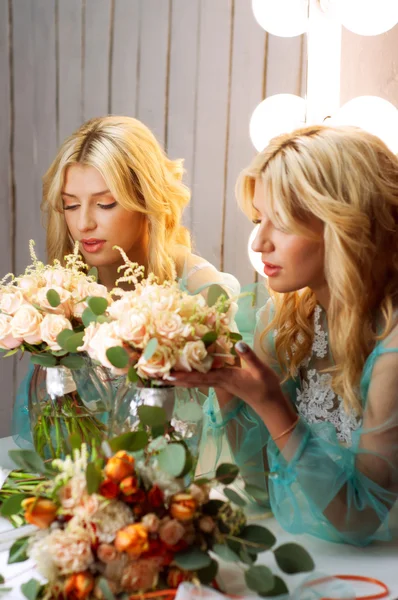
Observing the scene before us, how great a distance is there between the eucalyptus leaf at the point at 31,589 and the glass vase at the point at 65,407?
0.36m

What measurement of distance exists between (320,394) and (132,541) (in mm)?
600

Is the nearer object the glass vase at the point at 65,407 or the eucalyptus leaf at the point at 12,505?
the eucalyptus leaf at the point at 12,505

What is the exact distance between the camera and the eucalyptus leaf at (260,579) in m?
0.82

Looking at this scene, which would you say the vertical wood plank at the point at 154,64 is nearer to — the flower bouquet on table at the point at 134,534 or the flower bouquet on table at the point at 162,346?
the flower bouquet on table at the point at 162,346

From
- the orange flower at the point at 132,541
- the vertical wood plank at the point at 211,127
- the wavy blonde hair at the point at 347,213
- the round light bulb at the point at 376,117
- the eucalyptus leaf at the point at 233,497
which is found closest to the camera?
the orange flower at the point at 132,541

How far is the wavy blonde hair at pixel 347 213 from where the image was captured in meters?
1.12

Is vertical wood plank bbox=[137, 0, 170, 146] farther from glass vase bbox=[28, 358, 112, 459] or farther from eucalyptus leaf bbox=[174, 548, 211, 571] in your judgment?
eucalyptus leaf bbox=[174, 548, 211, 571]

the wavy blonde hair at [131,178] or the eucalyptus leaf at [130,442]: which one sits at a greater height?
the wavy blonde hair at [131,178]

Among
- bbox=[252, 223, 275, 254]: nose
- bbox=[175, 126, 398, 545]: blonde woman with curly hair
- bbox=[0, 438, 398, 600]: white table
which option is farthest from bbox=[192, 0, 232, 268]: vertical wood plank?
bbox=[0, 438, 398, 600]: white table

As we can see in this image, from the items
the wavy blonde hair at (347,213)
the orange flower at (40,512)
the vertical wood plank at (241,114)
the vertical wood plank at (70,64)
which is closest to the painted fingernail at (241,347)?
the wavy blonde hair at (347,213)

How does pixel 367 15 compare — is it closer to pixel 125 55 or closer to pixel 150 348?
pixel 125 55

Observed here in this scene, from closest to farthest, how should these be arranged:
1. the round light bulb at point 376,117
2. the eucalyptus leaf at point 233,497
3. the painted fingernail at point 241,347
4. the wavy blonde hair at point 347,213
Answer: the eucalyptus leaf at point 233,497, the painted fingernail at point 241,347, the wavy blonde hair at point 347,213, the round light bulb at point 376,117

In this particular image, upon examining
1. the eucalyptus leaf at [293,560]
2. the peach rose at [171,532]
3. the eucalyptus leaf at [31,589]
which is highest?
the peach rose at [171,532]

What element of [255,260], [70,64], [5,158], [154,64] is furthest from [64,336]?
[5,158]
